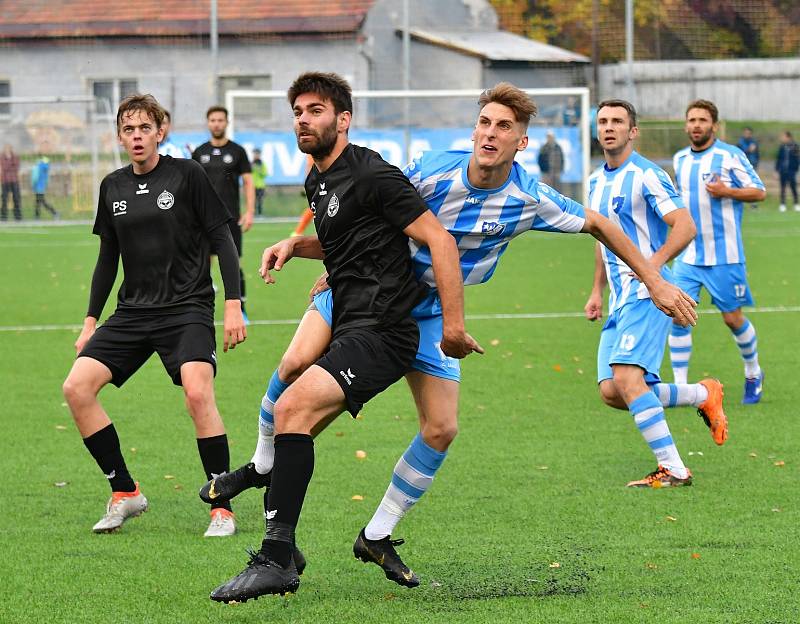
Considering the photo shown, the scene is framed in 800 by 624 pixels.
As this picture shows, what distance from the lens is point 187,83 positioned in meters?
32.8

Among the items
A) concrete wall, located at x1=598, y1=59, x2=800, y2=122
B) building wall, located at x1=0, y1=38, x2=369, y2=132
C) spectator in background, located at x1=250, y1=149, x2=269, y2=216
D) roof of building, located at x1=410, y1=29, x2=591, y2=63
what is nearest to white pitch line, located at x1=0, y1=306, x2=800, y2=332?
spectator in background, located at x1=250, y1=149, x2=269, y2=216

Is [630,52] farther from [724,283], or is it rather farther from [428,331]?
[428,331]

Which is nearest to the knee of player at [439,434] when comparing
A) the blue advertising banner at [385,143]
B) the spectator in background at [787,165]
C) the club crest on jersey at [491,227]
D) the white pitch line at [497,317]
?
the club crest on jersey at [491,227]

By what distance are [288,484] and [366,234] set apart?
40.7 inches

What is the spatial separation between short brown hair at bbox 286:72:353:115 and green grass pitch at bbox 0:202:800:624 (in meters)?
1.95

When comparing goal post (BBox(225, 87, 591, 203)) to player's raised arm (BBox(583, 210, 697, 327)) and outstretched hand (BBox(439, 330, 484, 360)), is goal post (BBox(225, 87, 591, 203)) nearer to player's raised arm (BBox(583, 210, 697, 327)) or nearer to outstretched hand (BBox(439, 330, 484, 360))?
player's raised arm (BBox(583, 210, 697, 327))

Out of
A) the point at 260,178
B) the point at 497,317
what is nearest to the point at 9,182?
the point at 260,178

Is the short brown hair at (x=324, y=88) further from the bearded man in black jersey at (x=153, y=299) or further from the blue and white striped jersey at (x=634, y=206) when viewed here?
the blue and white striped jersey at (x=634, y=206)

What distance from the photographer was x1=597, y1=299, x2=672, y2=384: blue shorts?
24.1 ft

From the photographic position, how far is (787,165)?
33.7 m

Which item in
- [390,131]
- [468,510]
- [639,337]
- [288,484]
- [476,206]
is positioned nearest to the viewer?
[288,484]

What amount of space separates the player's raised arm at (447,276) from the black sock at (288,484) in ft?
2.18

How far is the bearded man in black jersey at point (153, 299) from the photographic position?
6.36 meters

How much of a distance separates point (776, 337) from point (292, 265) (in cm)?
1076
